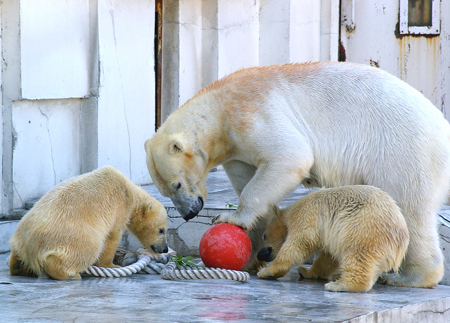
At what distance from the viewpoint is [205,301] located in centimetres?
340

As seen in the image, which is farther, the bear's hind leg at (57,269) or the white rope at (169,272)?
the white rope at (169,272)

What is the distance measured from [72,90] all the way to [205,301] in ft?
10.9

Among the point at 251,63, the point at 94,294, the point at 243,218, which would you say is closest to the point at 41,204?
the point at 94,294

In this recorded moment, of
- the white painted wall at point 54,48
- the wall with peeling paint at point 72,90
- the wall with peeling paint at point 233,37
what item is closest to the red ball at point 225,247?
the wall with peeling paint at point 72,90

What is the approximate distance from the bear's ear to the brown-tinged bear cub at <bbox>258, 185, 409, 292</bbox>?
807mm

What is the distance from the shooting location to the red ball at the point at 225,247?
418 centimetres

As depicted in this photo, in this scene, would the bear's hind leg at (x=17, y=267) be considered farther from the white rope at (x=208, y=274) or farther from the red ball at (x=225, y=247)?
the red ball at (x=225, y=247)

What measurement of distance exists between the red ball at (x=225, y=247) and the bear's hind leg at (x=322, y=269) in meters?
0.42

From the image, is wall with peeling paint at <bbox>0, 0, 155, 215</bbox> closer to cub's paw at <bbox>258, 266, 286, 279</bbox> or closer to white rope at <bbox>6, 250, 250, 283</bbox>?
white rope at <bbox>6, 250, 250, 283</bbox>

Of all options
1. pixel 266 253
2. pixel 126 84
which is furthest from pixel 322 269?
pixel 126 84

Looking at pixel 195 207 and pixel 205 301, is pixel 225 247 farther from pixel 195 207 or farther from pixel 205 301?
pixel 205 301

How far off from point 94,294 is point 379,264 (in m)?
1.57

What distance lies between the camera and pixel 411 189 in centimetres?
407

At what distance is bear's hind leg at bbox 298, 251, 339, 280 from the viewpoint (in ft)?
14.1
